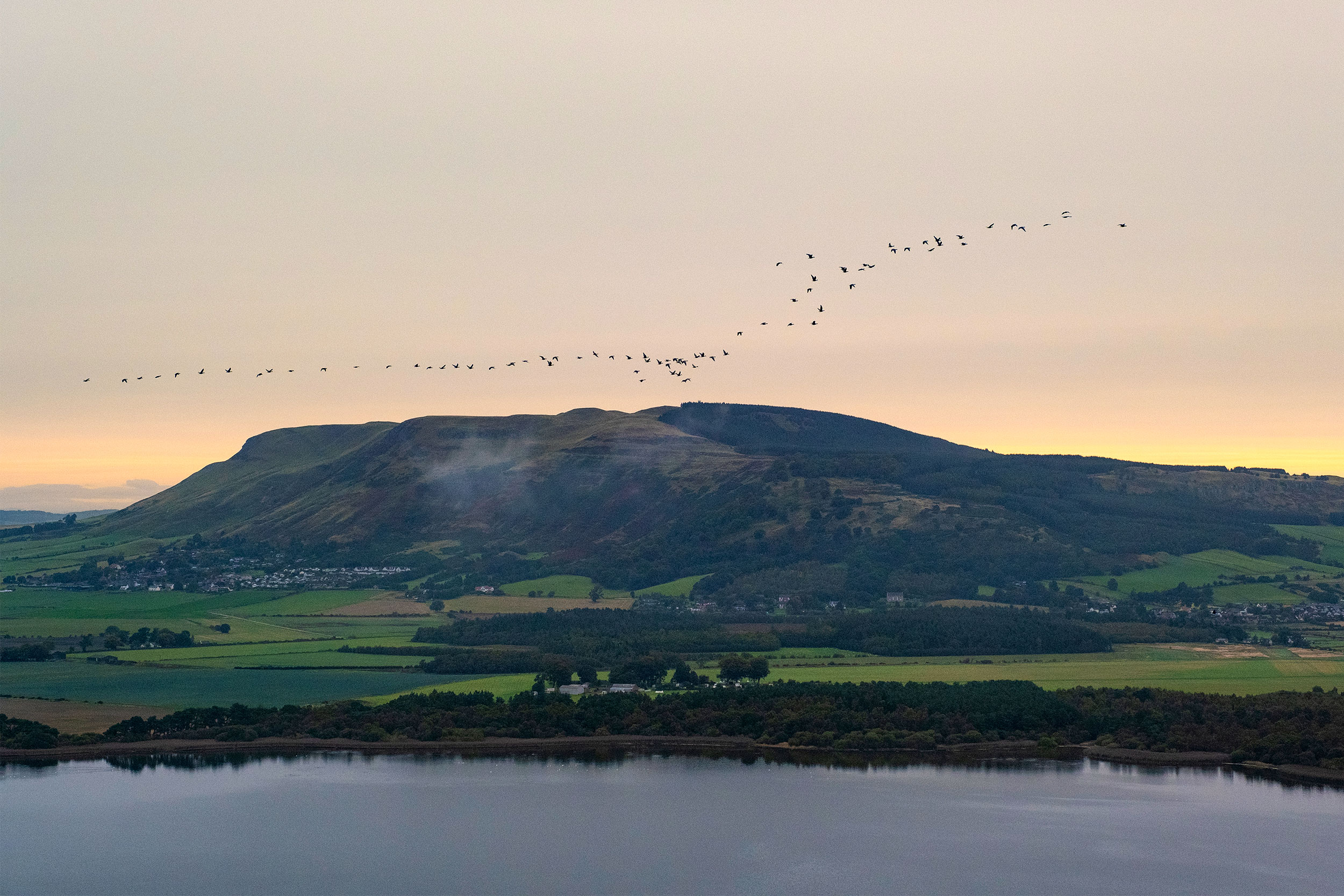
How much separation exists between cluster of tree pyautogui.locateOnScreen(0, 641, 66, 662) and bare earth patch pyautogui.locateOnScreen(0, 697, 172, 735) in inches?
1304

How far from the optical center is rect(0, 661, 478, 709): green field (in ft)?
416

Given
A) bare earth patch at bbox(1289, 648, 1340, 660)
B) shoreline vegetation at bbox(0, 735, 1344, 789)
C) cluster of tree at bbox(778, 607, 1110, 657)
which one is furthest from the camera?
cluster of tree at bbox(778, 607, 1110, 657)

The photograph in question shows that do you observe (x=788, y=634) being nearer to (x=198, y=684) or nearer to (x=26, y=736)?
(x=198, y=684)

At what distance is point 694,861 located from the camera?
77500 mm

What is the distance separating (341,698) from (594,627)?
181 ft

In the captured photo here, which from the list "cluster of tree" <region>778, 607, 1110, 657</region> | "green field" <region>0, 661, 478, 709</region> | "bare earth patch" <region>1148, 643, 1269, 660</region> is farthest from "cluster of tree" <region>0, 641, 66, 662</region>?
"bare earth patch" <region>1148, 643, 1269, 660</region>

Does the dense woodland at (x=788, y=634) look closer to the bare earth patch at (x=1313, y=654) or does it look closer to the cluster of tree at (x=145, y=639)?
the bare earth patch at (x=1313, y=654)

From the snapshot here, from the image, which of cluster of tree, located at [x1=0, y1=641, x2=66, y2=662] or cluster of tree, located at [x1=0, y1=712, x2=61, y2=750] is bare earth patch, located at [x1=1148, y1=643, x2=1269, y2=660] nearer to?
cluster of tree, located at [x1=0, y1=712, x2=61, y2=750]

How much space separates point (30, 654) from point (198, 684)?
36210mm

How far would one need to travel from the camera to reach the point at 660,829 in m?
83.6

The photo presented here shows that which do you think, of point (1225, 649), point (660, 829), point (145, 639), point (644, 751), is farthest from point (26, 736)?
point (1225, 649)

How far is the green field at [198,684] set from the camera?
416ft

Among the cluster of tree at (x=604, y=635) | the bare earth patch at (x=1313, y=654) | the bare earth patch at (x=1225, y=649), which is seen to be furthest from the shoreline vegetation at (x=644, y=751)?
the bare earth patch at (x=1313, y=654)

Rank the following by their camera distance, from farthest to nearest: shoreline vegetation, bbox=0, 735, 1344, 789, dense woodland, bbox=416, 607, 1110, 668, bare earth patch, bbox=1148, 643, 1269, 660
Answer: dense woodland, bbox=416, 607, 1110, 668 → bare earth patch, bbox=1148, 643, 1269, 660 → shoreline vegetation, bbox=0, 735, 1344, 789
